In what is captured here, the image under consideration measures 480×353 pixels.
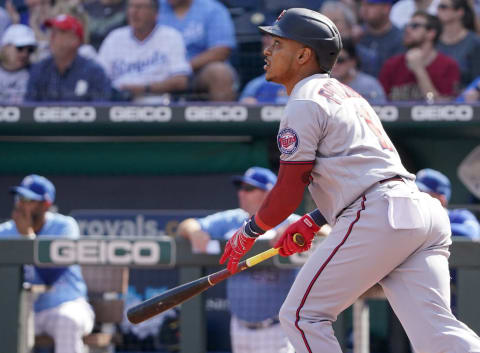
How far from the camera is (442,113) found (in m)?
5.90

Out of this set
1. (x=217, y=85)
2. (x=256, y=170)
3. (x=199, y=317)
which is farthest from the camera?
(x=217, y=85)

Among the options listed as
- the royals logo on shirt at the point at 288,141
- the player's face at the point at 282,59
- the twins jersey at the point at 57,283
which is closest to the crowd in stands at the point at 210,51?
the twins jersey at the point at 57,283

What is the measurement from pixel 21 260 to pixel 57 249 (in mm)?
184

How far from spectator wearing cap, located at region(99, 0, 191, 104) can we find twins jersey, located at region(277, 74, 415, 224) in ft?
11.7

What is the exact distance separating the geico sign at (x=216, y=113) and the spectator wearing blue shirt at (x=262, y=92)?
26 centimetres

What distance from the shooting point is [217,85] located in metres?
6.45

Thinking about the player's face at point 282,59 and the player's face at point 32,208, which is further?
the player's face at point 32,208

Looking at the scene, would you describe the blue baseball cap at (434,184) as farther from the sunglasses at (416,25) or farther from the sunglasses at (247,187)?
the sunglasses at (416,25)

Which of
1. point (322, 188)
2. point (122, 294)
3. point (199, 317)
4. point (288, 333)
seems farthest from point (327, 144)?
point (122, 294)

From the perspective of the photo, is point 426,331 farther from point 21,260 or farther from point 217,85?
point 217,85

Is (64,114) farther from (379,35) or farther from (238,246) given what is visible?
(238,246)

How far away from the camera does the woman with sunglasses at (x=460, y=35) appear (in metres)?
6.54

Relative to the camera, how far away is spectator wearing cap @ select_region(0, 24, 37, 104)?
22.6ft

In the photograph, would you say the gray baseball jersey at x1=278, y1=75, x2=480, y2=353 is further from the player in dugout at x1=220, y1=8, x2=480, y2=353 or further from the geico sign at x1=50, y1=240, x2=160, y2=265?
the geico sign at x1=50, y1=240, x2=160, y2=265
